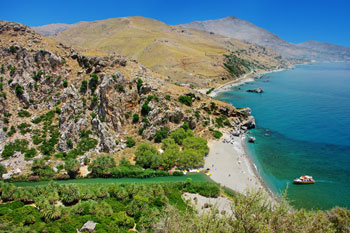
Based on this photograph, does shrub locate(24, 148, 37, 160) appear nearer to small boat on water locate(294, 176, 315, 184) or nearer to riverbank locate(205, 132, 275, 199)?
riverbank locate(205, 132, 275, 199)

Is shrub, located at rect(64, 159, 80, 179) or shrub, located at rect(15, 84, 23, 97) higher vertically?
shrub, located at rect(15, 84, 23, 97)

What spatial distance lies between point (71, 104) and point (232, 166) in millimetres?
53147

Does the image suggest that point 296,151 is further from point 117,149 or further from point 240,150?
point 117,149

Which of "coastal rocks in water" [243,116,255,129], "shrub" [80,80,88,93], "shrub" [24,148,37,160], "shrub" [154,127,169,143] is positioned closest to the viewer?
"shrub" [24,148,37,160]

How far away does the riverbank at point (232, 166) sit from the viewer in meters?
50.2

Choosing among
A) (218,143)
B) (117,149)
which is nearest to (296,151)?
(218,143)

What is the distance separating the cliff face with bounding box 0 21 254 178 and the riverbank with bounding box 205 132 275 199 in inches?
325

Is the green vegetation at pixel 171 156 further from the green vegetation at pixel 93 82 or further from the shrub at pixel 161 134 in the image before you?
the green vegetation at pixel 93 82

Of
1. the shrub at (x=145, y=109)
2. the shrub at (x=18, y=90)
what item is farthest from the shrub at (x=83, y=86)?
the shrub at (x=145, y=109)

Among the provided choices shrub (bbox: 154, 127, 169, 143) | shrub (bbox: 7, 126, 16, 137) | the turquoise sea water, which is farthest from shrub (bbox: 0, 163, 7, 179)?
the turquoise sea water

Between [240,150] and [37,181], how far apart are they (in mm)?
58222

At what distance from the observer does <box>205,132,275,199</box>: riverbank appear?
50219 mm

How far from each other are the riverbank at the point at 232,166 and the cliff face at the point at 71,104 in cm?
824

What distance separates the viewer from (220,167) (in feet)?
188
